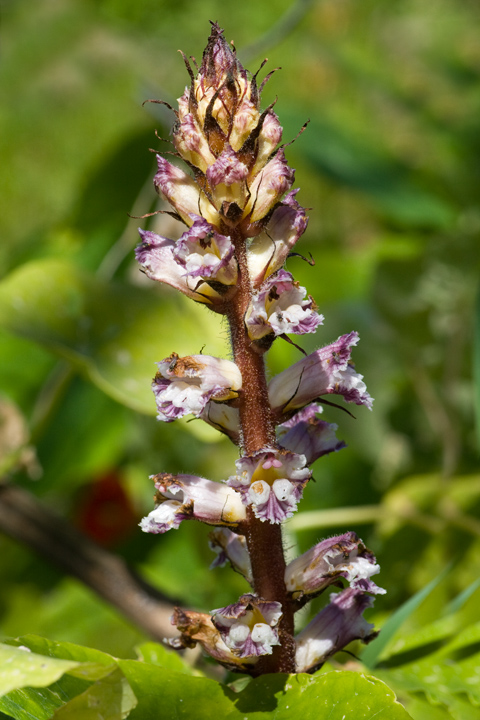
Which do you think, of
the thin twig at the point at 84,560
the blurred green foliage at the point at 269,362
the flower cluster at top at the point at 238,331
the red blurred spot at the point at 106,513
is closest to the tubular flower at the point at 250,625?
the flower cluster at top at the point at 238,331

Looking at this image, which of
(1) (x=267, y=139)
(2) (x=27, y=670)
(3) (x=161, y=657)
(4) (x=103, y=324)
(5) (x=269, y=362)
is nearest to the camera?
(2) (x=27, y=670)

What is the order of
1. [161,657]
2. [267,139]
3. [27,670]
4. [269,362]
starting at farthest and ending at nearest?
[269,362]
[161,657]
[267,139]
[27,670]

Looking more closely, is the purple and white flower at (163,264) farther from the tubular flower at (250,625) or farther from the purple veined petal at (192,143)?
the tubular flower at (250,625)

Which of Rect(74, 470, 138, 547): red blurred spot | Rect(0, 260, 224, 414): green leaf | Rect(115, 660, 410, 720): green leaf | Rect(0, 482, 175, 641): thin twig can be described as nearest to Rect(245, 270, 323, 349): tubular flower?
Rect(115, 660, 410, 720): green leaf

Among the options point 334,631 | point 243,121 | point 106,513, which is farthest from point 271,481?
point 106,513

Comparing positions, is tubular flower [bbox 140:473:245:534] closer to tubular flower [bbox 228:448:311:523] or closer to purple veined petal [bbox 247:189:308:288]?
tubular flower [bbox 228:448:311:523]

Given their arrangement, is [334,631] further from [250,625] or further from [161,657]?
[161,657]
